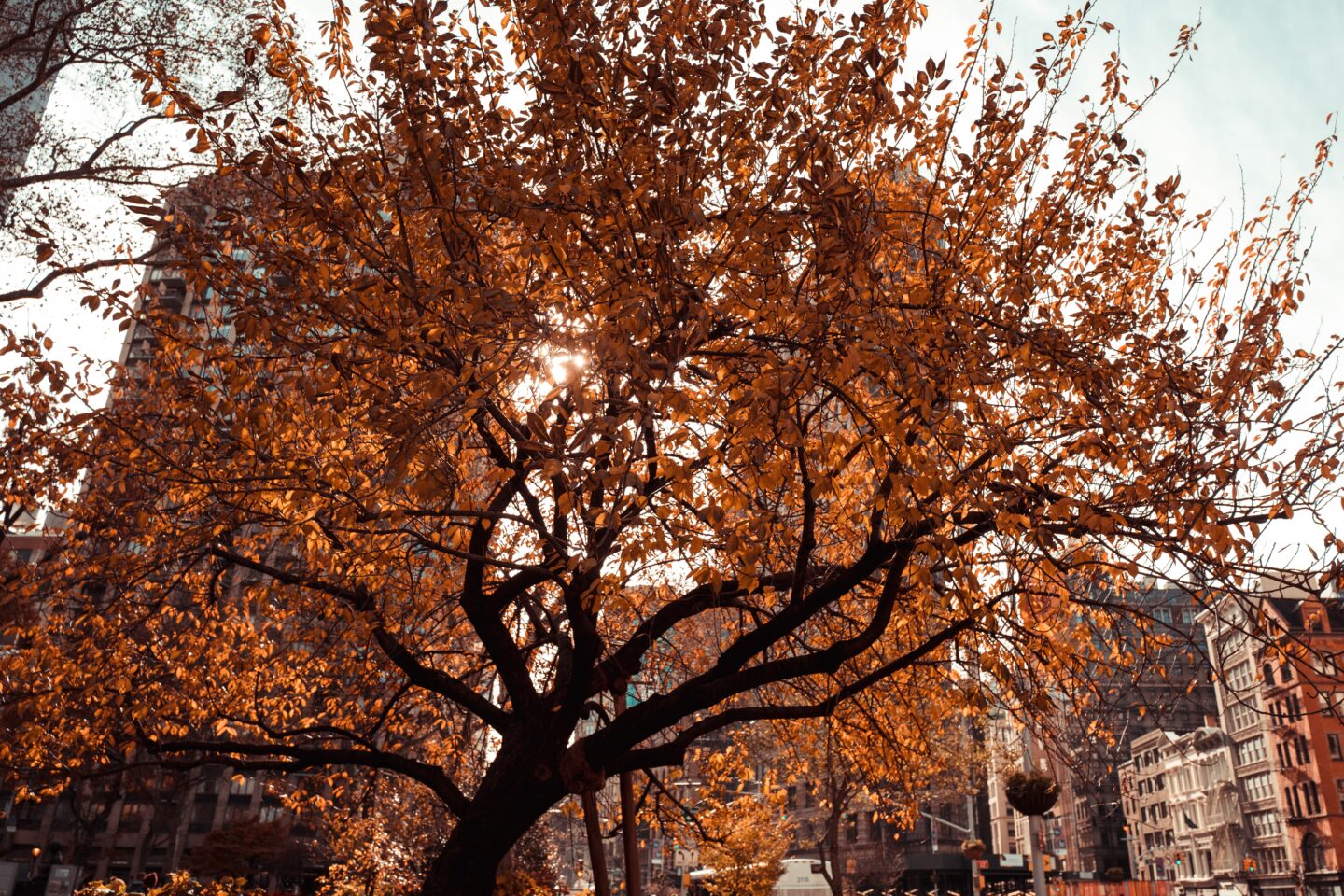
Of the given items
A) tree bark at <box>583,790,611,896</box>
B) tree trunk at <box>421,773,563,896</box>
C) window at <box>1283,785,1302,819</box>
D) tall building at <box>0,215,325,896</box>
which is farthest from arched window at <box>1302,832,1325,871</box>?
tree trunk at <box>421,773,563,896</box>

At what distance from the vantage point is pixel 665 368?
464 centimetres

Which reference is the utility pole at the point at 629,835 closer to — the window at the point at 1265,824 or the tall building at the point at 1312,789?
the tall building at the point at 1312,789

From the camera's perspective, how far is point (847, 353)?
4.31 metres

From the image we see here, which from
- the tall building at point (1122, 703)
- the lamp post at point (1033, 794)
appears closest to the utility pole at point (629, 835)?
the tall building at point (1122, 703)

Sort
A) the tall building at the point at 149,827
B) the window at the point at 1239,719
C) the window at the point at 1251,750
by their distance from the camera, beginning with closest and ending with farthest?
1. the tall building at the point at 149,827
2. the window at the point at 1251,750
3. the window at the point at 1239,719

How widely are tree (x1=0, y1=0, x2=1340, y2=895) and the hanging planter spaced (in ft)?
21.6

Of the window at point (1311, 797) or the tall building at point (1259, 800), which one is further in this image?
the tall building at point (1259, 800)

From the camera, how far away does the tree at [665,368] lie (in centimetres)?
516

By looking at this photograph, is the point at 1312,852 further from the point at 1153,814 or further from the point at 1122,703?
the point at 1122,703

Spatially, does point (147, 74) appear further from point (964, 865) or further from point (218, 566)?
point (964, 865)

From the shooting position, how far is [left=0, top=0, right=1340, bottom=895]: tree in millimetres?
5156

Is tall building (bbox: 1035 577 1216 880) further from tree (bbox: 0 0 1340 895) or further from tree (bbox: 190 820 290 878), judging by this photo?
tree (bbox: 190 820 290 878)

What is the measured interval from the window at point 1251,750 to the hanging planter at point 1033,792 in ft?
180

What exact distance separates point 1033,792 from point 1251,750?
57767 mm
